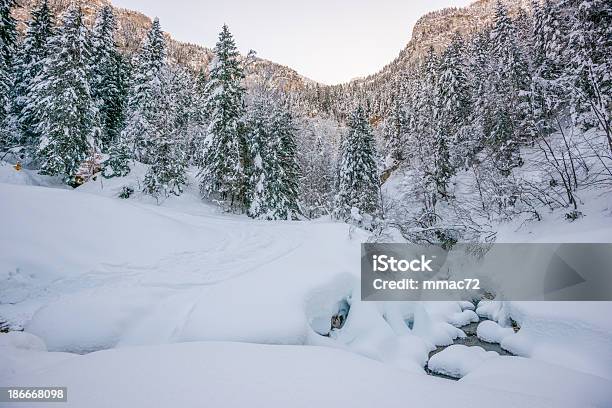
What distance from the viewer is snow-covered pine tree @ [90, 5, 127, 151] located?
29906 millimetres

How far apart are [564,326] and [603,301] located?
1.01 metres

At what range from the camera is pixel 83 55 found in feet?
82.2

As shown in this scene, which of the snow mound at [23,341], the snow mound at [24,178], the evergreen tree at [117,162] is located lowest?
the snow mound at [23,341]

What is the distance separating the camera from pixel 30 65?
91.8 ft

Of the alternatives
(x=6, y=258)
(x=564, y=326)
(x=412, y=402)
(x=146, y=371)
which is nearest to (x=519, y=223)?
(x=564, y=326)

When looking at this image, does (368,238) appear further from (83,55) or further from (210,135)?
(83,55)

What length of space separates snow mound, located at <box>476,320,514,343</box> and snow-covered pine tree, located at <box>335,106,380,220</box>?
59.6 feet

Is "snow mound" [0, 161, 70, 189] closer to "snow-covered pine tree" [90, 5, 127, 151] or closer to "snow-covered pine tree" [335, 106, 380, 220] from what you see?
"snow-covered pine tree" [90, 5, 127, 151]

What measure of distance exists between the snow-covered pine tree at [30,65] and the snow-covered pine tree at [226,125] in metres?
16.1

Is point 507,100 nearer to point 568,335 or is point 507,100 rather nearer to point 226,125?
point 226,125

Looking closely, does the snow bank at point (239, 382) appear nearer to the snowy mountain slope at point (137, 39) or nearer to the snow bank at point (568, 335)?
the snow bank at point (568, 335)

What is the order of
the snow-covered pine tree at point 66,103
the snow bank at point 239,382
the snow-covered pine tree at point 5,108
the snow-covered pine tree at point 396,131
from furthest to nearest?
the snow-covered pine tree at point 396,131, the snow-covered pine tree at point 66,103, the snow-covered pine tree at point 5,108, the snow bank at point 239,382

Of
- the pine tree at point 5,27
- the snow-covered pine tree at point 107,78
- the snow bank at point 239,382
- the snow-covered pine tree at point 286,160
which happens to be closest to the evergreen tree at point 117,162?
the snow-covered pine tree at point 107,78

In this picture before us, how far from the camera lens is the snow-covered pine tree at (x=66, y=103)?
2336 centimetres
